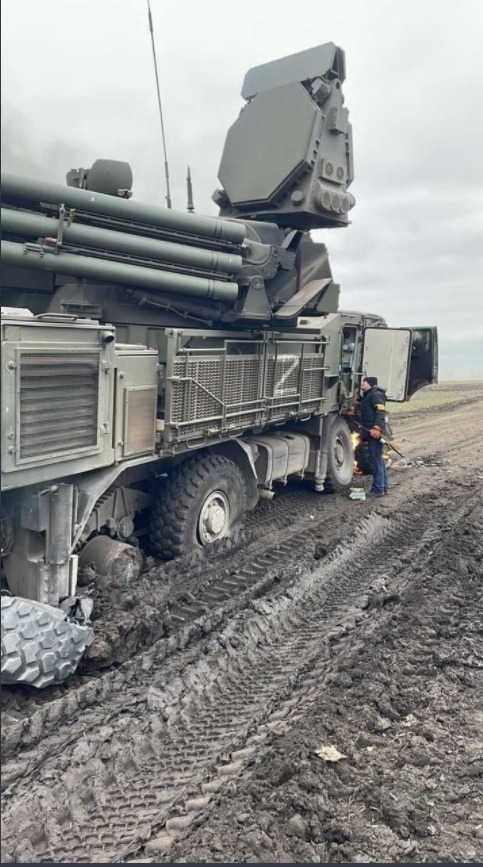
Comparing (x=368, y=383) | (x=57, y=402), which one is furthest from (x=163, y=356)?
(x=368, y=383)

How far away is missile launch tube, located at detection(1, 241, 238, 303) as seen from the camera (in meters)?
4.92

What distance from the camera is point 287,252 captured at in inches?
293

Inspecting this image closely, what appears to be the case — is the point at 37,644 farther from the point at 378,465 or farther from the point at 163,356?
the point at 378,465

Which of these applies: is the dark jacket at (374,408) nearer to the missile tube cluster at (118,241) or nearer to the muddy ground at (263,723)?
the muddy ground at (263,723)

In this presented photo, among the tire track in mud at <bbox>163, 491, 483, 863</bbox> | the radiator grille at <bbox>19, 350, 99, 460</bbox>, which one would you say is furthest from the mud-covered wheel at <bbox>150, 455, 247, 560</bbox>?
the tire track in mud at <bbox>163, 491, 483, 863</bbox>

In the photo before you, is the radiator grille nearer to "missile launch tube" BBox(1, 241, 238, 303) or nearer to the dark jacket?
"missile launch tube" BBox(1, 241, 238, 303)

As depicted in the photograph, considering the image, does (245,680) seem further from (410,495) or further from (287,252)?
(410,495)

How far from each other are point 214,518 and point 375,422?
4.13 meters

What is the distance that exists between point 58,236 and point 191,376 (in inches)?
60.2

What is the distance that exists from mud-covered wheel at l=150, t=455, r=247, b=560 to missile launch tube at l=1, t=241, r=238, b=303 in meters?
1.59

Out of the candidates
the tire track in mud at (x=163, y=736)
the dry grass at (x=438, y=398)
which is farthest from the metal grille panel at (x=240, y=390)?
the dry grass at (x=438, y=398)

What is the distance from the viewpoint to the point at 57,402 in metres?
4.33

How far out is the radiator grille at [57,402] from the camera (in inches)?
161

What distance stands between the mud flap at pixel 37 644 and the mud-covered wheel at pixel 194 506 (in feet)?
6.28
